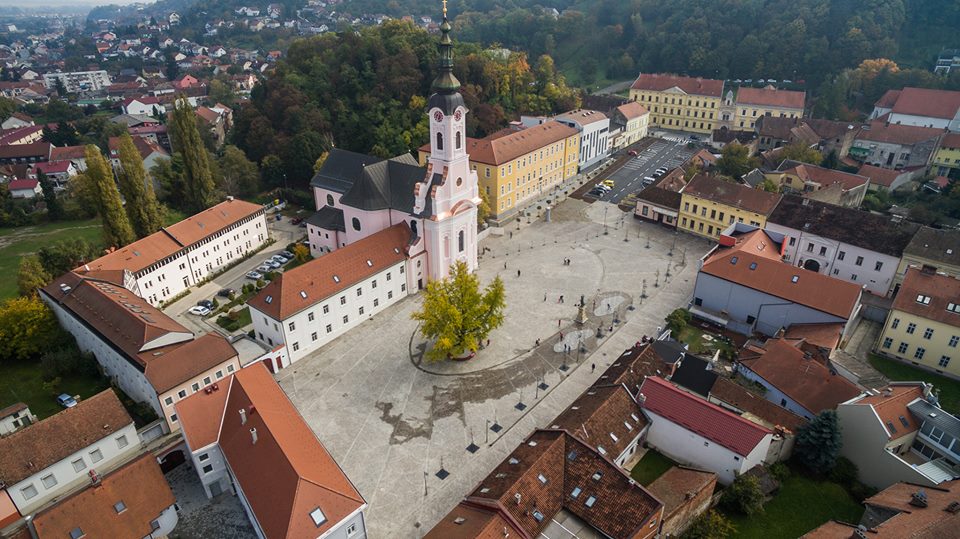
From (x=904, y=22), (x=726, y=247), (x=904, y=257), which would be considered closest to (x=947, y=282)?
(x=904, y=257)

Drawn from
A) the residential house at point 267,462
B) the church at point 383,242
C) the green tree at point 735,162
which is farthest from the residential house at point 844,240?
the residential house at point 267,462

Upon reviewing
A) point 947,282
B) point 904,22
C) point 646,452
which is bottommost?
point 646,452

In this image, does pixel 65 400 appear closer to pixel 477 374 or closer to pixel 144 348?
pixel 144 348

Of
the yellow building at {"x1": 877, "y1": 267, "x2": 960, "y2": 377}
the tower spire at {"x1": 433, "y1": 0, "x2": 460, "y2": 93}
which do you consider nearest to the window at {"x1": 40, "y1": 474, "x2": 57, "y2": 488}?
the tower spire at {"x1": 433, "y1": 0, "x2": 460, "y2": 93}

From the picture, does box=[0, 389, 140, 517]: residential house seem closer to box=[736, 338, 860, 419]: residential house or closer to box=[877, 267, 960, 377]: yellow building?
box=[736, 338, 860, 419]: residential house

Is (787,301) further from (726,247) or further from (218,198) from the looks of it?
(218,198)

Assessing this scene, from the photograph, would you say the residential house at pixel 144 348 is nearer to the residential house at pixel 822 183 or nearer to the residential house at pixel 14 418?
the residential house at pixel 14 418

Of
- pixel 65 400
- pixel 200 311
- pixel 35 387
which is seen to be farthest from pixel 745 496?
pixel 35 387
